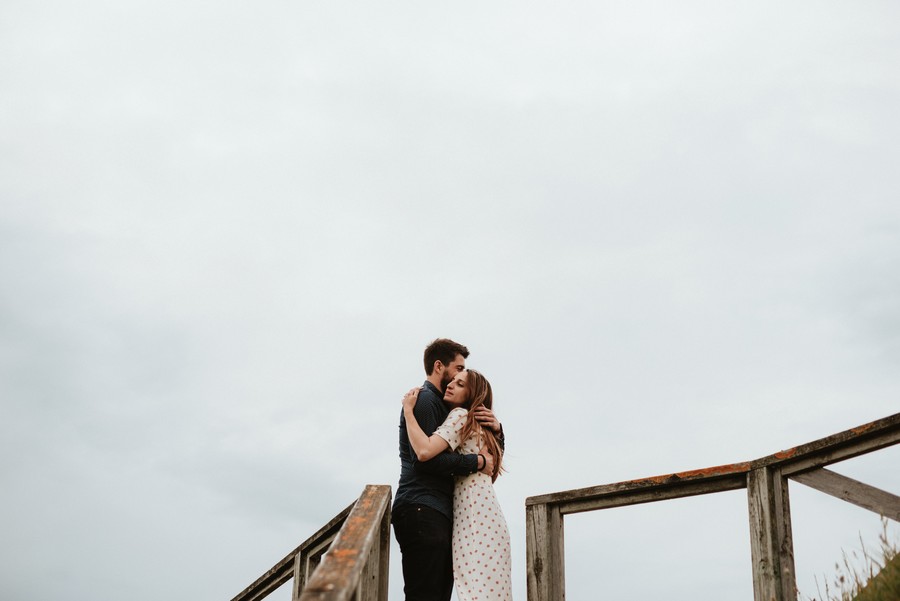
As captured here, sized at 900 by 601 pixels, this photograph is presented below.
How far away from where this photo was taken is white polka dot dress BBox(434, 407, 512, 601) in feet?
14.4

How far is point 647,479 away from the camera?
4.36m

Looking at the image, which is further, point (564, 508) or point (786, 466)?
point (564, 508)

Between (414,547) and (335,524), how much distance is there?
82 centimetres

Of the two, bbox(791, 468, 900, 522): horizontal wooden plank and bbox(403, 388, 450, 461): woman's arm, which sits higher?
bbox(403, 388, 450, 461): woman's arm

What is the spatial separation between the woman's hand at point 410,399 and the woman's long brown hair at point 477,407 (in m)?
0.27

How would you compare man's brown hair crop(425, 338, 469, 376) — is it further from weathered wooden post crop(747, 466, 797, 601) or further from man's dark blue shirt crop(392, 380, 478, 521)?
weathered wooden post crop(747, 466, 797, 601)

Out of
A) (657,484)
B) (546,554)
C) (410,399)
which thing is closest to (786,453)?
(657,484)

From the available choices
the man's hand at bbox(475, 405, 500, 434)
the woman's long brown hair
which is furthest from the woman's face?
the man's hand at bbox(475, 405, 500, 434)

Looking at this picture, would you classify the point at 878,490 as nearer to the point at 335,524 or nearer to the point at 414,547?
the point at 414,547

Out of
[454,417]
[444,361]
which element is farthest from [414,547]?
[444,361]

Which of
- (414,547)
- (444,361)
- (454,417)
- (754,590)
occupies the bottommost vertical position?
(754,590)

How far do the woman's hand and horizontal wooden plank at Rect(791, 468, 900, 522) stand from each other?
1741mm

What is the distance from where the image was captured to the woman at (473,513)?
4.39 m

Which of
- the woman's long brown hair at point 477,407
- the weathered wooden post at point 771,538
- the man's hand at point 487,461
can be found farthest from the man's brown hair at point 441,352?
the weathered wooden post at point 771,538
